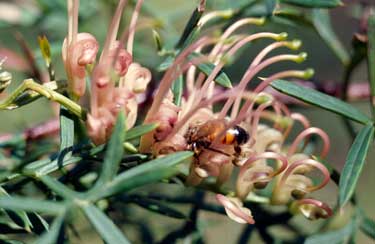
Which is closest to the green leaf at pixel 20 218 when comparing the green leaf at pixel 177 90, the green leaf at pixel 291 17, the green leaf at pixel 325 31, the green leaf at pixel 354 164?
the green leaf at pixel 177 90

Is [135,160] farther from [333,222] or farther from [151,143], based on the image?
[333,222]

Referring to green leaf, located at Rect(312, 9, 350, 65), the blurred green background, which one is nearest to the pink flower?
the blurred green background

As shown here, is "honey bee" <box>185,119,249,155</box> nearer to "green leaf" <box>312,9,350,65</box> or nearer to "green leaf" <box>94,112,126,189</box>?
"green leaf" <box>94,112,126,189</box>

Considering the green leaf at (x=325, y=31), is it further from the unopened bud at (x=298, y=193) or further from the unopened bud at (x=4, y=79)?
the unopened bud at (x=4, y=79)

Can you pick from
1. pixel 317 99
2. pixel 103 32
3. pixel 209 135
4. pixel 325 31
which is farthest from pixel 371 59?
pixel 103 32

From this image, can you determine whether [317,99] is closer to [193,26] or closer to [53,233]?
[193,26]

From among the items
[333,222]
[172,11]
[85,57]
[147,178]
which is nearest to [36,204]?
[147,178]

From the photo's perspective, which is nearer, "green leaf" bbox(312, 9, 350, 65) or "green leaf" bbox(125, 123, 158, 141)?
"green leaf" bbox(125, 123, 158, 141)
